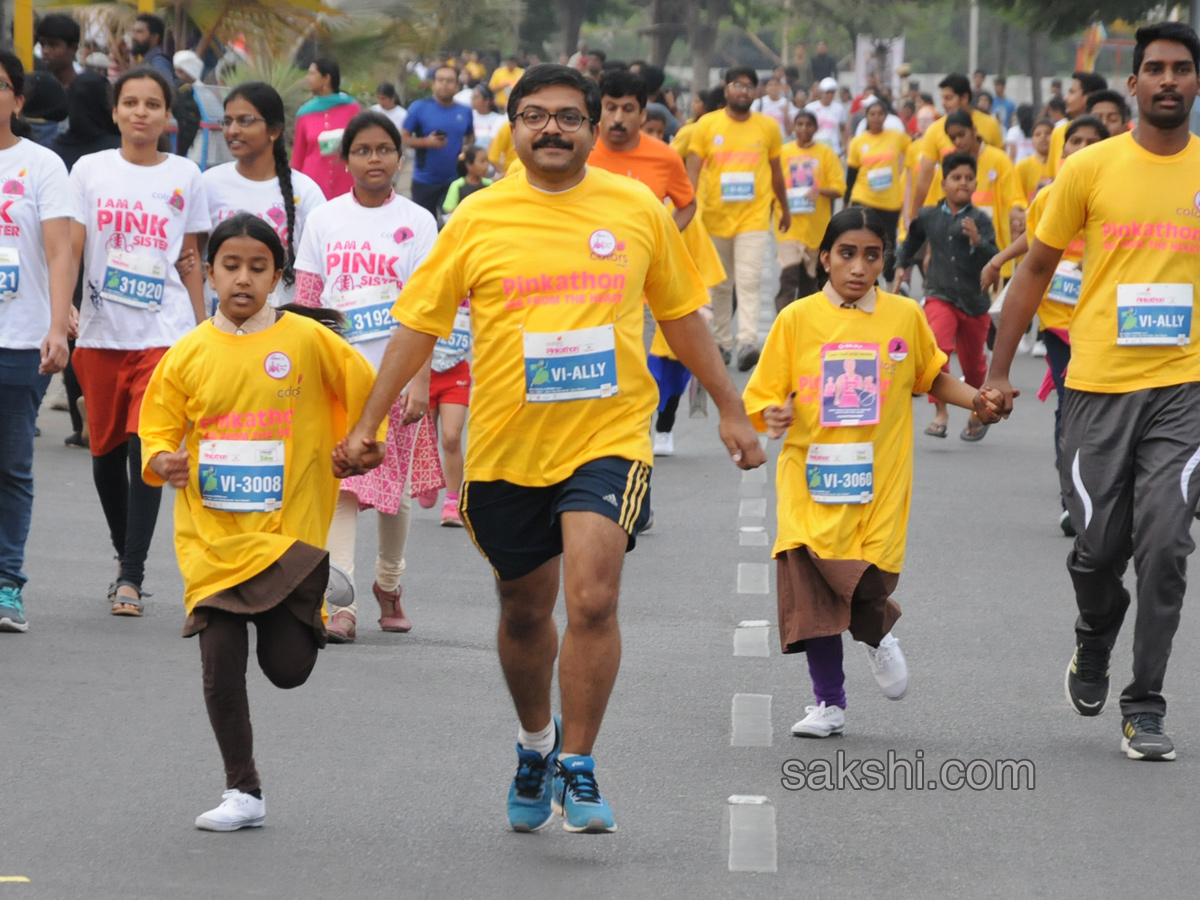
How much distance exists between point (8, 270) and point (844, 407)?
126 inches

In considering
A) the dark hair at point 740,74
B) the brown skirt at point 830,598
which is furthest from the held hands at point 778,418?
the dark hair at point 740,74

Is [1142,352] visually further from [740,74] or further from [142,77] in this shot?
[740,74]

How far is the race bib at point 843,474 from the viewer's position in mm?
6387

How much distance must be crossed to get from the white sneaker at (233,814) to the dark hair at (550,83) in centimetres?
185

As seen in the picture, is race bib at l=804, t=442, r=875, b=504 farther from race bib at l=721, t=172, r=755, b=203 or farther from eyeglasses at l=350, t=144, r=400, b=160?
race bib at l=721, t=172, r=755, b=203

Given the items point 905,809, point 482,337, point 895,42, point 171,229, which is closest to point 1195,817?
point 905,809

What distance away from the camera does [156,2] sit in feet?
63.8

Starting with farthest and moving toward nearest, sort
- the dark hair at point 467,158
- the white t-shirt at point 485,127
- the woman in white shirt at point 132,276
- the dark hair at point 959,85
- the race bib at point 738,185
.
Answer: the white t-shirt at point 485,127
the dark hair at point 959,85
the dark hair at point 467,158
the race bib at point 738,185
the woman in white shirt at point 132,276

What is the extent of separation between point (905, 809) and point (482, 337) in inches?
68.4

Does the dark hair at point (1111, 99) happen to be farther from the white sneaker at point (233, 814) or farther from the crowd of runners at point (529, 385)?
the white sneaker at point (233, 814)

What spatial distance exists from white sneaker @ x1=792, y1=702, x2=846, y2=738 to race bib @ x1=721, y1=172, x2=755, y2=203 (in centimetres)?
931

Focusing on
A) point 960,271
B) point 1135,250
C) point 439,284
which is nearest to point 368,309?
point 439,284

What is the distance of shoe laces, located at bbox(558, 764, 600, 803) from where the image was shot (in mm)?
5109

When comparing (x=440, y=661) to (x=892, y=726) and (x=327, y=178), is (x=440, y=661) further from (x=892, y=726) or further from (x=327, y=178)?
(x=327, y=178)
